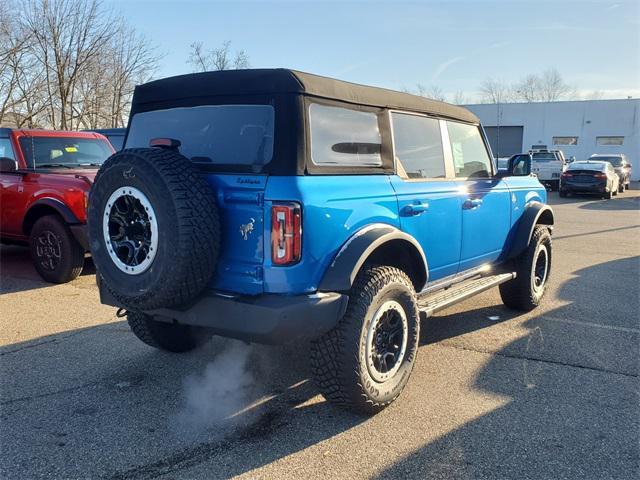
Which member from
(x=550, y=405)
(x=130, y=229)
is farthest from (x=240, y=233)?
(x=550, y=405)

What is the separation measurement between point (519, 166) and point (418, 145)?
1.63 m

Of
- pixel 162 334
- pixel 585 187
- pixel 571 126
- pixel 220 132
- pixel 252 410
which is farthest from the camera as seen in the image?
pixel 571 126

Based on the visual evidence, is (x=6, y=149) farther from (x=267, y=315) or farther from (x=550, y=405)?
(x=550, y=405)

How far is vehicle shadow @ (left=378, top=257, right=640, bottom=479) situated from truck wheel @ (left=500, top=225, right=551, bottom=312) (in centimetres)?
16

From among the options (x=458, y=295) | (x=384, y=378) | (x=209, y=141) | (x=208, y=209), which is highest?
(x=209, y=141)

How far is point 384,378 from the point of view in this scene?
128 inches

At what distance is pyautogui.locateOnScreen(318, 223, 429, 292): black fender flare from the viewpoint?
2.88 m

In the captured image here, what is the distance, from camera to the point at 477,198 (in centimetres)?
437

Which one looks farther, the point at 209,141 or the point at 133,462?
the point at 209,141

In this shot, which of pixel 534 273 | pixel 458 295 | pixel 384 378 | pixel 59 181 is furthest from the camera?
pixel 59 181

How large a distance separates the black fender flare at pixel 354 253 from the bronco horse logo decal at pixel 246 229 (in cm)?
49

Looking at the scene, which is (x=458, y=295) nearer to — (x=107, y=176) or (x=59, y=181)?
(x=107, y=176)

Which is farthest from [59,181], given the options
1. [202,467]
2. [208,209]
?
[202,467]

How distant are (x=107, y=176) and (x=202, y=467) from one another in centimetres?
→ 167
